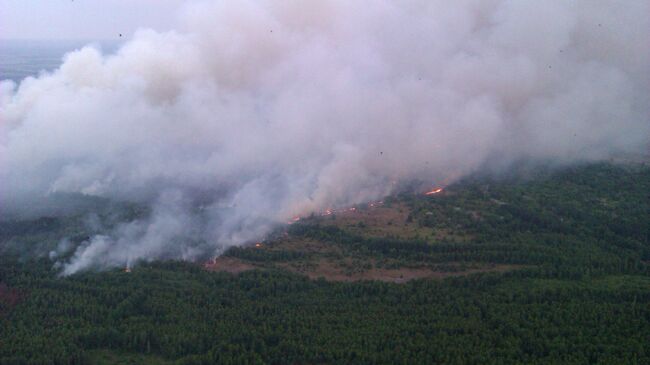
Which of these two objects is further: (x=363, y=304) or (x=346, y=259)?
(x=346, y=259)

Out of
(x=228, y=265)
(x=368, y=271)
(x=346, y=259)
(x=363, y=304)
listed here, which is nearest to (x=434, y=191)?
(x=346, y=259)

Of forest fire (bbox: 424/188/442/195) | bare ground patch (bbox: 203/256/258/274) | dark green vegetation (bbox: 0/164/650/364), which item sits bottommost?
dark green vegetation (bbox: 0/164/650/364)

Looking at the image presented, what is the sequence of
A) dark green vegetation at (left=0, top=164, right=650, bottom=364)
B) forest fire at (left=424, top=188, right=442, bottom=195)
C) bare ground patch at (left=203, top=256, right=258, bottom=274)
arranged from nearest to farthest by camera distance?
1. dark green vegetation at (left=0, top=164, right=650, bottom=364)
2. bare ground patch at (left=203, top=256, right=258, bottom=274)
3. forest fire at (left=424, top=188, right=442, bottom=195)

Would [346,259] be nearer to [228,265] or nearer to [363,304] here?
[228,265]

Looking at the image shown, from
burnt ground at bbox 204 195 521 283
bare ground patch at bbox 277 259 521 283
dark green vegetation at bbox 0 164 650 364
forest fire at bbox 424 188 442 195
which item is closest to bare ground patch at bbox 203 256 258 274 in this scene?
burnt ground at bbox 204 195 521 283

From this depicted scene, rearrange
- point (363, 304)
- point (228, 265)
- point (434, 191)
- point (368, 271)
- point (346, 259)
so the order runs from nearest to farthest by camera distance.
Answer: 1. point (363, 304)
2. point (368, 271)
3. point (228, 265)
4. point (346, 259)
5. point (434, 191)

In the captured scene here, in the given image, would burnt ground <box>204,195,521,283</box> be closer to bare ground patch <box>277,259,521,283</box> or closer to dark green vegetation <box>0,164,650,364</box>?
bare ground patch <box>277,259,521,283</box>

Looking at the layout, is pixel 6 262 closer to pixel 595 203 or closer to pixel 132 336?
pixel 132 336

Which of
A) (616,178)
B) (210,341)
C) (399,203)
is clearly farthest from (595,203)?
(210,341)
